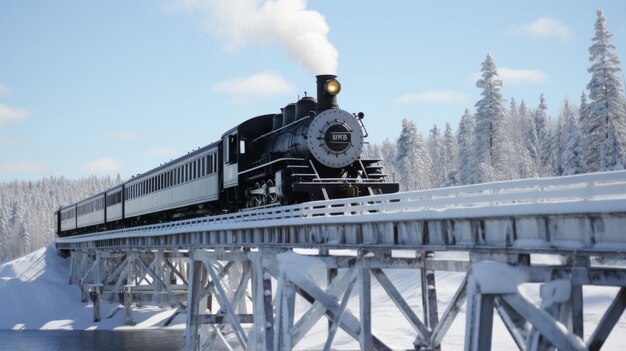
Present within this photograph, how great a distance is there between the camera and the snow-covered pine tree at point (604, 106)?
43500 mm

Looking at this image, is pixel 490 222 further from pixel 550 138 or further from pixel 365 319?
pixel 550 138

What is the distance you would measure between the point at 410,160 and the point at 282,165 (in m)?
54.5

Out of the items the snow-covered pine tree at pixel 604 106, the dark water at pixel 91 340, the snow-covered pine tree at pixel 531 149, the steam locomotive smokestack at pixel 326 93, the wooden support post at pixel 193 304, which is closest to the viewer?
the steam locomotive smokestack at pixel 326 93

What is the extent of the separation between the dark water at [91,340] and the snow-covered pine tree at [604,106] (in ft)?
85.1

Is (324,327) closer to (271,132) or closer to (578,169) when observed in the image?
(271,132)

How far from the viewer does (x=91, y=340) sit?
40125mm

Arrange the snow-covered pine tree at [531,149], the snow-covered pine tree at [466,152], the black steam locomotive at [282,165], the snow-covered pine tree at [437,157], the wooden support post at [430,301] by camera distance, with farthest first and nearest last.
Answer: the snow-covered pine tree at [437,157], the snow-covered pine tree at [531,149], the snow-covered pine tree at [466,152], the black steam locomotive at [282,165], the wooden support post at [430,301]

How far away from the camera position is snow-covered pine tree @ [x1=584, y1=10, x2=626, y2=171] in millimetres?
43500

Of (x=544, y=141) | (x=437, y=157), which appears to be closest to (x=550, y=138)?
(x=544, y=141)

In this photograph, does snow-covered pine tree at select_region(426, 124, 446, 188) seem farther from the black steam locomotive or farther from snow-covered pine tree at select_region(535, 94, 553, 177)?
the black steam locomotive

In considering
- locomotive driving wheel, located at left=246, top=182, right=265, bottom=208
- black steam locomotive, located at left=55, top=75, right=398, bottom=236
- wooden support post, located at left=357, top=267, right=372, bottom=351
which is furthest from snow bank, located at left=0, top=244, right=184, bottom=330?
wooden support post, located at left=357, top=267, right=372, bottom=351

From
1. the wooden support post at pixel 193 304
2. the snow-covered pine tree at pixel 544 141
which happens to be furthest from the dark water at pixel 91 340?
the snow-covered pine tree at pixel 544 141

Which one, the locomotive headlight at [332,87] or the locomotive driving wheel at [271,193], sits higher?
the locomotive headlight at [332,87]

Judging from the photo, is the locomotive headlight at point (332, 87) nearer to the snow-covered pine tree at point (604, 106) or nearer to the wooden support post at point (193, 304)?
the wooden support post at point (193, 304)
